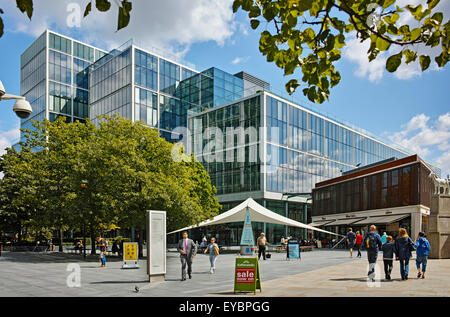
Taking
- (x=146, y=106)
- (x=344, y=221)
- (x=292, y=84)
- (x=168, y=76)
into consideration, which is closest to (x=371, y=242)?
(x=292, y=84)

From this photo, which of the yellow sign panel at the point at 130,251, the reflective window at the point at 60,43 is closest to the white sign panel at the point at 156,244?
the yellow sign panel at the point at 130,251

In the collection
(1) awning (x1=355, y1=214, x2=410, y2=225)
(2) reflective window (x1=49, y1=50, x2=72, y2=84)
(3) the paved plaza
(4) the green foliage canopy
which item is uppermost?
(2) reflective window (x1=49, y1=50, x2=72, y2=84)

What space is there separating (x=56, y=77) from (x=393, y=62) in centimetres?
7223

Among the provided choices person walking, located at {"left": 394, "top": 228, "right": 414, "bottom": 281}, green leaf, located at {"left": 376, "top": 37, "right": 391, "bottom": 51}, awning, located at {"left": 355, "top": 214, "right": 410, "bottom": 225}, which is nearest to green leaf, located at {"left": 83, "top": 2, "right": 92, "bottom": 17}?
green leaf, located at {"left": 376, "top": 37, "right": 391, "bottom": 51}

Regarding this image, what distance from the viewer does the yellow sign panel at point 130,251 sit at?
20438 millimetres

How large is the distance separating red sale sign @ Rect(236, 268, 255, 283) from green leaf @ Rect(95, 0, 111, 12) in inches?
352

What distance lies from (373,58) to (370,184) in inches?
1464

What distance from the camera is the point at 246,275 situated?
11477mm

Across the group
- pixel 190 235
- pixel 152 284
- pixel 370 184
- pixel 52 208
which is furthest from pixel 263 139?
pixel 152 284

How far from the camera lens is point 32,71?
72688 mm

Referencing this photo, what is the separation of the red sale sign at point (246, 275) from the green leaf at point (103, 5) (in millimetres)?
8932

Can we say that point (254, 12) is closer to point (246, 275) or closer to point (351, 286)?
point (246, 275)

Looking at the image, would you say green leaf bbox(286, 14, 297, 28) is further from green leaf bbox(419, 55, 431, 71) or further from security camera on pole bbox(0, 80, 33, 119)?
security camera on pole bbox(0, 80, 33, 119)

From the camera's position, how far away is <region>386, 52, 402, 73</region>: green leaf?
4.52 meters
